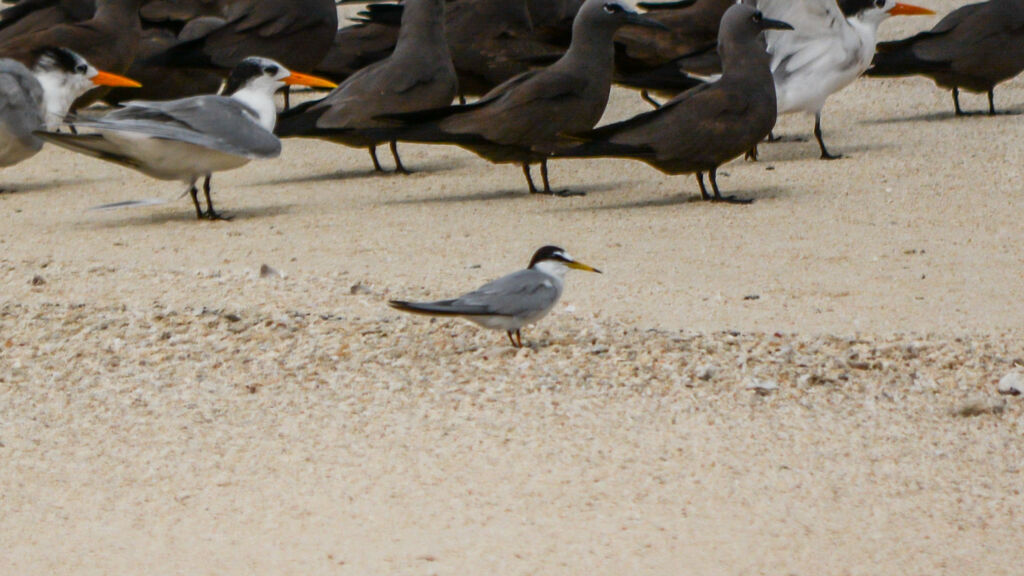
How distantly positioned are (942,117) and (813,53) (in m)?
1.44

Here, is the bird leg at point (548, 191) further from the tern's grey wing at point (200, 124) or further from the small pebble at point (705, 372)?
the small pebble at point (705, 372)

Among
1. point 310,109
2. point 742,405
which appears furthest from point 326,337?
point 310,109

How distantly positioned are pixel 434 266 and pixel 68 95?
3.50 meters

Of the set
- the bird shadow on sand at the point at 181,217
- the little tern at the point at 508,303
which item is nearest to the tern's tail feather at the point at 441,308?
the little tern at the point at 508,303

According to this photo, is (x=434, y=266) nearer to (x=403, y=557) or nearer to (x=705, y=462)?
(x=705, y=462)

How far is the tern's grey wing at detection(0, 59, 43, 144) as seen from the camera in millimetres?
7875

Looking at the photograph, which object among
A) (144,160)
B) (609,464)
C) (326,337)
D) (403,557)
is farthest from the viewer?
(144,160)

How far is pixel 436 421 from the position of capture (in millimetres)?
4070

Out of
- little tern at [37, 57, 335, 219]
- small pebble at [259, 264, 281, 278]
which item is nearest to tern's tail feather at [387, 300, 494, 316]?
small pebble at [259, 264, 281, 278]

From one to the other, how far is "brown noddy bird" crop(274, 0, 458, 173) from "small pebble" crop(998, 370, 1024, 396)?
429 centimetres

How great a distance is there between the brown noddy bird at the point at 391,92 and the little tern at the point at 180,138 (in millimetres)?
812

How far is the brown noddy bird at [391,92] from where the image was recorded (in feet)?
27.2

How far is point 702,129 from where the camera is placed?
7.51m

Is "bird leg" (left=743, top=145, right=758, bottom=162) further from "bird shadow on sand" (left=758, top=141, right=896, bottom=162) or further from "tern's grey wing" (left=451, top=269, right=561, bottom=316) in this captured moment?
"tern's grey wing" (left=451, top=269, right=561, bottom=316)
